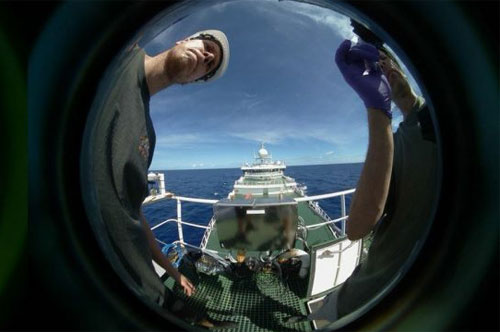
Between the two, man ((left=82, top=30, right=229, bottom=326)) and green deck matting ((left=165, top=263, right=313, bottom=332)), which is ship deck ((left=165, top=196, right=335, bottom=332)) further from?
man ((left=82, top=30, right=229, bottom=326))

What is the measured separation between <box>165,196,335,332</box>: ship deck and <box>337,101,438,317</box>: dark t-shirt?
0.31m

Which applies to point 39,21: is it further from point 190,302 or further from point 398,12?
point 190,302

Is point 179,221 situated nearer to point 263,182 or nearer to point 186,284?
point 186,284

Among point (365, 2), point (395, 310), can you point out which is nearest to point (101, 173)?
point (365, 2)

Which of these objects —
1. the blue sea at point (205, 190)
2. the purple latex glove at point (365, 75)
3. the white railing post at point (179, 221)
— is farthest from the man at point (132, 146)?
the purple latex glove at point (365, 75)

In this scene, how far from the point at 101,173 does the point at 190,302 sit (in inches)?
30.1

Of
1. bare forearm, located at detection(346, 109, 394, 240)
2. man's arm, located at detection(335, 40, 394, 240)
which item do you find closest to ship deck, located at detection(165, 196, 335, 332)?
bare forearm, located at detection(346, 109, 394, 240)

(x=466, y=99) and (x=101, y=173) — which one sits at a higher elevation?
(x=466, y=99)

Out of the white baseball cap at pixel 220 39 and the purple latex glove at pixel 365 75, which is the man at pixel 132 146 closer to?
the white baseball cap at pixel 220 39

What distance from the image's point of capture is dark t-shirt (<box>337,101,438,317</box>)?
81cm

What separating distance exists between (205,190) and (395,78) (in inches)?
45.1

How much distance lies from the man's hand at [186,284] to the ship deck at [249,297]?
1.2 inches

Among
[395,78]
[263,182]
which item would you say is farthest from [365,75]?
[263,182]

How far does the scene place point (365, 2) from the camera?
641 mm
